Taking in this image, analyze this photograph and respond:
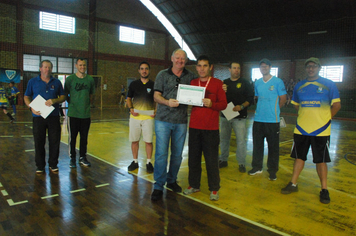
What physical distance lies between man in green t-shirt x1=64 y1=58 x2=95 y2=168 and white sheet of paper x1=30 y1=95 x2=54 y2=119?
40 cm

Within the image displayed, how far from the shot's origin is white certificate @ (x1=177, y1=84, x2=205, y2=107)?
278cm

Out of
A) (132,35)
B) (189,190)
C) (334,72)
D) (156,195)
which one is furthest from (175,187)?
(334,72)

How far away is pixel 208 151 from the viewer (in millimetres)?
3004

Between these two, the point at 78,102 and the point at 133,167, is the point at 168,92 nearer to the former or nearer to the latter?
the point at 133,167

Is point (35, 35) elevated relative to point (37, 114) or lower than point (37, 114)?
elevated

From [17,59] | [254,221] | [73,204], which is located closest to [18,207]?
[73,204]

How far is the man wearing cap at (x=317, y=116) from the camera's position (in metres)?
3.12

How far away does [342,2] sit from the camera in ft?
47.1

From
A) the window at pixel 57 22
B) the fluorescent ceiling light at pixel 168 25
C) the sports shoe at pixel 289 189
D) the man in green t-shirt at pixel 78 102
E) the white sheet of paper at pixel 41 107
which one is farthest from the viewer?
the fluorescent ceiling light at pixel 168 25

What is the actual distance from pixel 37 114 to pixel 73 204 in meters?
1.65

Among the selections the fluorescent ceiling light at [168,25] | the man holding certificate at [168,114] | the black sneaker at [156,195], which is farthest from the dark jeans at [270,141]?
the fluorescent ceiling light at [168,25]

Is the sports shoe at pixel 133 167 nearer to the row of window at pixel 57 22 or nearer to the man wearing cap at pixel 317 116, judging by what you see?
the man wearing cap at pixel 317 116

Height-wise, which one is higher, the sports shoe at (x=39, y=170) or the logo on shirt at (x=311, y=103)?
the logo on shirt at (x=311, y=103)

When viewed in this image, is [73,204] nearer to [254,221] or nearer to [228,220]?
[228,220]
